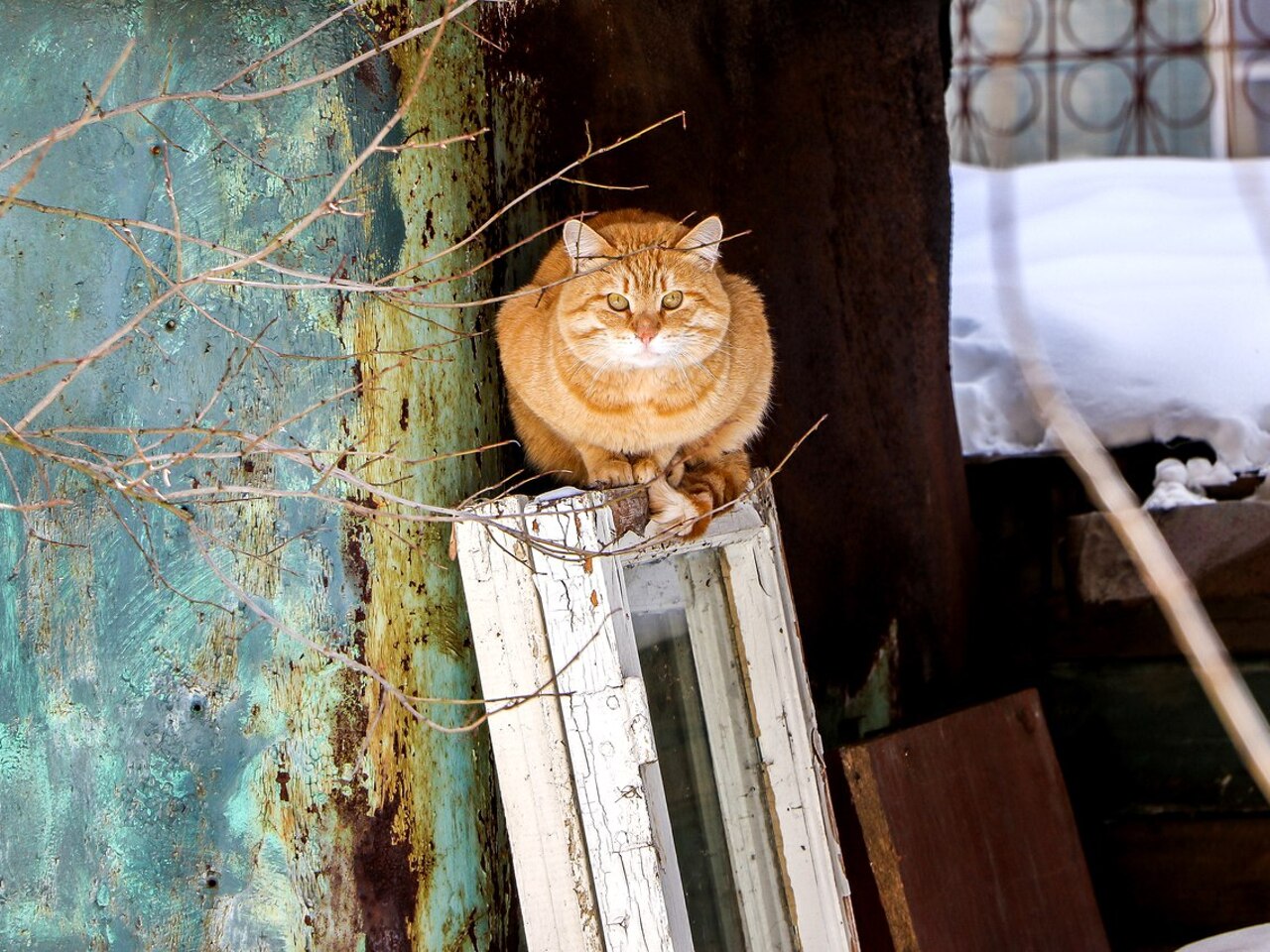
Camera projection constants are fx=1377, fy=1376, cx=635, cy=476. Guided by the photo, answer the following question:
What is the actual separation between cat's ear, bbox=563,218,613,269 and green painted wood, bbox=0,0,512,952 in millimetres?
288

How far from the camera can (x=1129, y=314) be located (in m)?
3.93

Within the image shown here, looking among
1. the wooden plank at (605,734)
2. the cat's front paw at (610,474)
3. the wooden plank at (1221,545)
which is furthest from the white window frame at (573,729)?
the wooden plank at (1221,545)

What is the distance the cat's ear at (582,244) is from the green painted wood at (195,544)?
288mm

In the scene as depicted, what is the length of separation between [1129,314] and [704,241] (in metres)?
2.03

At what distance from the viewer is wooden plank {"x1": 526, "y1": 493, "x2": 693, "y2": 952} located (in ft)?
6.73

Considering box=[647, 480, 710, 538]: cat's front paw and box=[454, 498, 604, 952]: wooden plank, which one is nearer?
box=[454, 498, 604, 952]: wooden plank

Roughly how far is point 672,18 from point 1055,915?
211 centimetres

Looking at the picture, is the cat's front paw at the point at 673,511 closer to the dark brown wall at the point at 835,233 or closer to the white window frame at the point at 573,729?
the white window frame at the point at 573,729

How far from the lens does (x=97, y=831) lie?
6.85 ft

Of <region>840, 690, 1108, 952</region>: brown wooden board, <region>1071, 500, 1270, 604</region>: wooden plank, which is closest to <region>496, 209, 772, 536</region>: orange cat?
<region>840, 690, 1108, 952</region>: brown wooden board

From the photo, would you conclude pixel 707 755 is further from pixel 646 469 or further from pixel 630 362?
pixel 630 362

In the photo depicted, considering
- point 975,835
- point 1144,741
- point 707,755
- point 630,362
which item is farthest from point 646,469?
point 1144,741

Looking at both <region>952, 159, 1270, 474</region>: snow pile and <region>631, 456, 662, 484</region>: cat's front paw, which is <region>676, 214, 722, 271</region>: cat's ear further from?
<region>952, 159, 1270, 474</region>: snow pile

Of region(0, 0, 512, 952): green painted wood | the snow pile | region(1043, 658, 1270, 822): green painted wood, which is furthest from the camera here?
the snow pile
